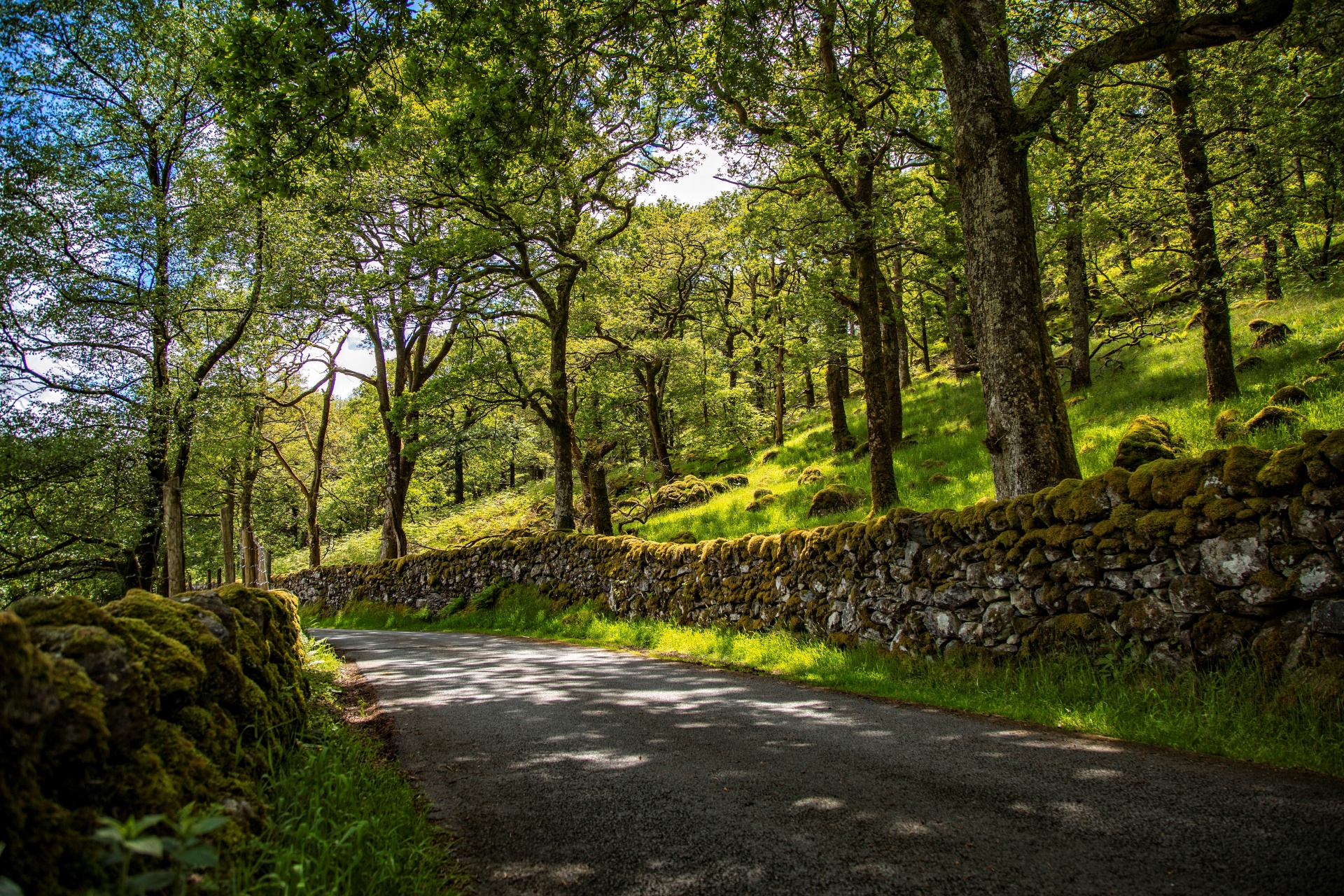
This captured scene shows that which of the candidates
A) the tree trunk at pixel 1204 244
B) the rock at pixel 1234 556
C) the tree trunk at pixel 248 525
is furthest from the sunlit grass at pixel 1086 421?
the tree trunk at pixel 248 525

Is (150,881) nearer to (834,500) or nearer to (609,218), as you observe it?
(834,500)

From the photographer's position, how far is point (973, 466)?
12.2 metres

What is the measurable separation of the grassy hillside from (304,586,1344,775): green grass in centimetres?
429

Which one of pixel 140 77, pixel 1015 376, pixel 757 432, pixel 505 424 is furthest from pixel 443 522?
pixel 1015 376

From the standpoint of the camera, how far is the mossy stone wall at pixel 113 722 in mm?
1685

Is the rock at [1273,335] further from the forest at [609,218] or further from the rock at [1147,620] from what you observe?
the rock at [1147,620]

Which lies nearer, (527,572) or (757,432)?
(527,572)

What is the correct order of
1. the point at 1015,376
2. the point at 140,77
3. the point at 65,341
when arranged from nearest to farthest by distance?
1. the point at 1015,376
2. the point at 65,341
3. the point at 140,77

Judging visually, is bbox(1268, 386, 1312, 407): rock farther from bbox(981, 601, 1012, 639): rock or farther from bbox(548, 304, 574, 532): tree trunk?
bbox(548, 304, 574, 532): tree trunk

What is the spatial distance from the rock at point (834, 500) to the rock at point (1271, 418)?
582 cm

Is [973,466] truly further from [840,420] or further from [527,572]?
[527,572]

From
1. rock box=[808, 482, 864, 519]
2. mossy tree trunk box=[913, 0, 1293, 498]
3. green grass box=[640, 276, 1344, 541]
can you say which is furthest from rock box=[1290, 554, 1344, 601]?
rock box=[808, 482, 864, 519]

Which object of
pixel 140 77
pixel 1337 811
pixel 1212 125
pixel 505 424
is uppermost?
pixel 140 77

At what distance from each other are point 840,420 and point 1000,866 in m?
16.4
